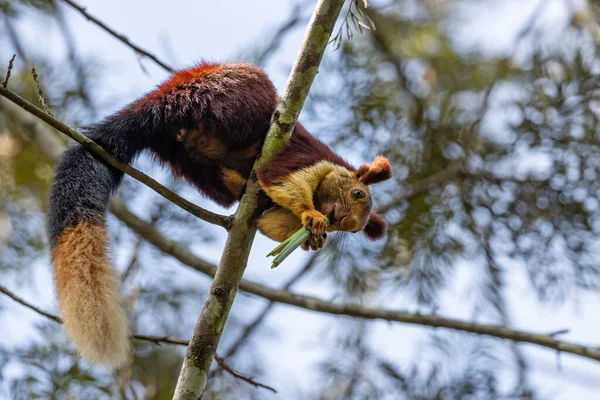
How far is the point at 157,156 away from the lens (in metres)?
3.66

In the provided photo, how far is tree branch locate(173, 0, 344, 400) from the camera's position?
2879mm

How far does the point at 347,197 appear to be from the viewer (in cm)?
349

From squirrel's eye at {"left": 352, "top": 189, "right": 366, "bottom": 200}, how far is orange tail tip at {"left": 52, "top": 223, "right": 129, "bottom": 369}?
120 centimetres

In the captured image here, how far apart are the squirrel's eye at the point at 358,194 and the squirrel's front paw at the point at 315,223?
1.17 ft

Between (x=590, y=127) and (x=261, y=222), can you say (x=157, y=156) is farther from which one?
(x=590, y=127)

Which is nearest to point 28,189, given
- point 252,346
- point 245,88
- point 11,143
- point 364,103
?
point 11,143

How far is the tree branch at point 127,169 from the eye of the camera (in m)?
2.72

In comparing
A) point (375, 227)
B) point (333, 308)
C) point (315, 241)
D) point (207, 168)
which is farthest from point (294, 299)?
point (315, 241)

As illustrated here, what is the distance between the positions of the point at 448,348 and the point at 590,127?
6.45 feet

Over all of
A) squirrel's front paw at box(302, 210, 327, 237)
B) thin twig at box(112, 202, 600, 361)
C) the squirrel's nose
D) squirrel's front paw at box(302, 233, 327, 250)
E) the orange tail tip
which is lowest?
the orange tail tip

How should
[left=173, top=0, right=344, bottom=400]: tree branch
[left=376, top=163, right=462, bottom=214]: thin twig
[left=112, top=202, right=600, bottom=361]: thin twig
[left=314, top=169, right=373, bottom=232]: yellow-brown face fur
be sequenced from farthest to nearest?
[left=376, top=163, right=462, bottom=214]: thin twig → [left=112, top=202, right=600, bottom=361]: thin twig → [left=314, top=169, right=373, bottom=232]: yellow-brown face fur → [left=173, top=0, right=344, bottom=400]: tree branch

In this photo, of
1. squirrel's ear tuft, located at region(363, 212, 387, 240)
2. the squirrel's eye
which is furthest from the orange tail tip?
squirrel's ear tuft, located at region(363, 212, 387, 240)

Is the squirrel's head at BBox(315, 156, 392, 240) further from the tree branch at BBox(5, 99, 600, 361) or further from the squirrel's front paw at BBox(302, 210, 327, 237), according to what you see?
the tree branch at BBox(5, 99, 600, 361)

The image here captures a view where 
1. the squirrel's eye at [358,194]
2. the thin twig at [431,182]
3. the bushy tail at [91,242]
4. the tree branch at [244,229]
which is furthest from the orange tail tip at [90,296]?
the thin twig at [431,182]
